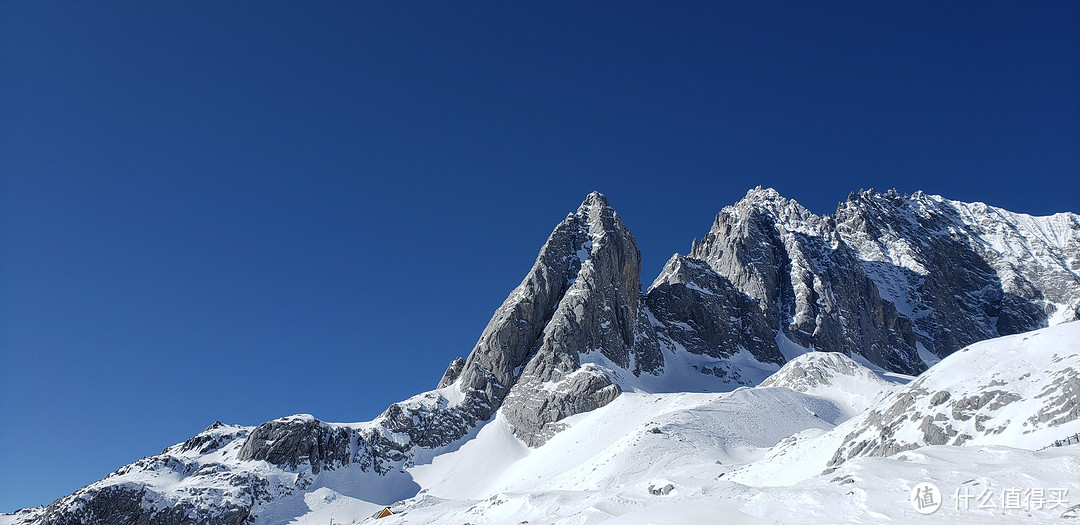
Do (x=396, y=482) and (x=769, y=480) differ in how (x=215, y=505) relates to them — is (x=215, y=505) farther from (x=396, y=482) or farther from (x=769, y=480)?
(x=769, y=480)

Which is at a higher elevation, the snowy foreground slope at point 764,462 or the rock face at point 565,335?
the rock face at point 565,335

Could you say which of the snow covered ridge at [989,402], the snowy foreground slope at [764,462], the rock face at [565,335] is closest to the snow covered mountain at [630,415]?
the snow covered ridge at [989,402]

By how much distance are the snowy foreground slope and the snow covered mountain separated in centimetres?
29

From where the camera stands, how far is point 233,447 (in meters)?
110

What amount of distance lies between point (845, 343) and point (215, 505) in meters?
158

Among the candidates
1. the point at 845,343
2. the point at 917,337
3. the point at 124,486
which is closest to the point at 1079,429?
the point at 124,486

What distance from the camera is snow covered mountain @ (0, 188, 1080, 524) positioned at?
45719 mm

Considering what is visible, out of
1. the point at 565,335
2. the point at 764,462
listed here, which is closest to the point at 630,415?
the point at 565,335

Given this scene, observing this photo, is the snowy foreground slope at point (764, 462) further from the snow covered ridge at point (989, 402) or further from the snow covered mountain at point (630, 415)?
the snow covered mountain at point (630, 415)

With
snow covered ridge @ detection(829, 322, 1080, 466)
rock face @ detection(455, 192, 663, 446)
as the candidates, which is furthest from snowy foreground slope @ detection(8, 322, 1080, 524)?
rock face @ detection(455, 192, 663, 446)

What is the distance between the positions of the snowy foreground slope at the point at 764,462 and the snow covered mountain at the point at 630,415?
11.5 inches

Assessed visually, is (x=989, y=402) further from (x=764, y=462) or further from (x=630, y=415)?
(x=630, y=415)

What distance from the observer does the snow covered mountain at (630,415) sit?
4572 cm

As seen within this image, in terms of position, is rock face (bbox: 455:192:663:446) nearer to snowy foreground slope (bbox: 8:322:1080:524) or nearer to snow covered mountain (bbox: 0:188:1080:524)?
snow covered mountain (bbox: 0:188:1080:524)
